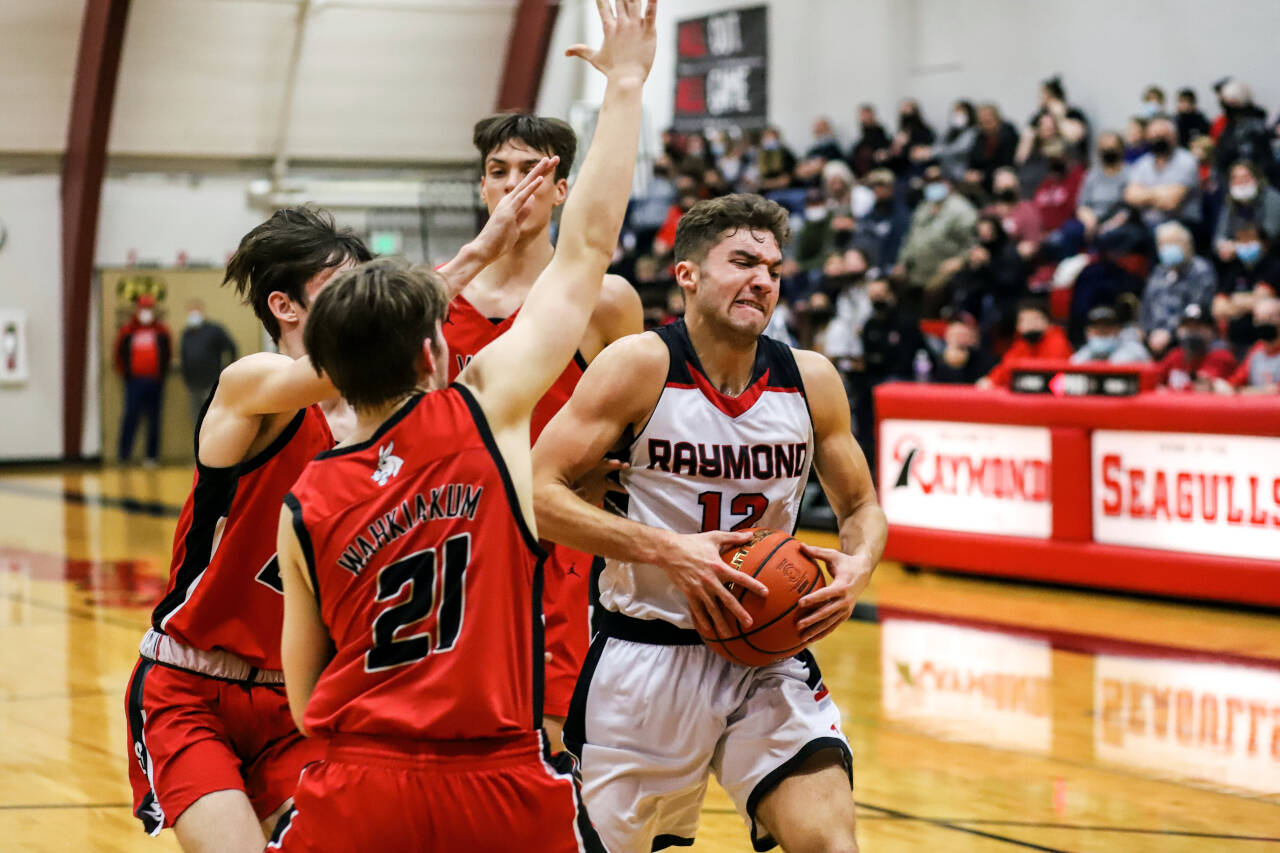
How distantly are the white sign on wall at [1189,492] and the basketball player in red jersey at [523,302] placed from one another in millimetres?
5453

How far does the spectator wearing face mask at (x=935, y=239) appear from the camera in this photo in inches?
518

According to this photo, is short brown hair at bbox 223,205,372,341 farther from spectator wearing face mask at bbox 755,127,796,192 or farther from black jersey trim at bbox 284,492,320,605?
spectator wearing face mask at bbox 755,127,796,192

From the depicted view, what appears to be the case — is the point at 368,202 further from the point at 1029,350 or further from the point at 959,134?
the point at 1029,350

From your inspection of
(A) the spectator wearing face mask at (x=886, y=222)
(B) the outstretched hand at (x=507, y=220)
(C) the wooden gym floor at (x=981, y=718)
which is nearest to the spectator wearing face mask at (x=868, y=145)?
(A) the spectator wearing face mask at (x=886, y=222)

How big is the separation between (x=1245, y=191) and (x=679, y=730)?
923 cm

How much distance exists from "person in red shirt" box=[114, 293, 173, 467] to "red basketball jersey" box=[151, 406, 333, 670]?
16746mm

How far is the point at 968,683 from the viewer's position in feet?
23.6

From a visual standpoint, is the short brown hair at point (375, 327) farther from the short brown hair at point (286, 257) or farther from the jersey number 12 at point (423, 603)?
the short brown hair at point (286, 257)

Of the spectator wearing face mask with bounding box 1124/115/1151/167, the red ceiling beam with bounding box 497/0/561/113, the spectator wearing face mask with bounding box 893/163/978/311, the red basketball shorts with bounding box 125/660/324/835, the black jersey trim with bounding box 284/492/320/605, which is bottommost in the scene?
the red basketball shorts with bounding box 125/660/324/835

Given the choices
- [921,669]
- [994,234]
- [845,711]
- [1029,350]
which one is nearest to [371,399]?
[845,711]

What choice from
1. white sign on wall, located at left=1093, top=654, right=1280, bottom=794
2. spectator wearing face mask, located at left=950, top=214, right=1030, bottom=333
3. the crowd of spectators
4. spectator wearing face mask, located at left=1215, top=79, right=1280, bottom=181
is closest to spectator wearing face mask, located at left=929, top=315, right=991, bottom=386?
the crowd of spectators

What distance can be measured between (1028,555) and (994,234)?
373 cm

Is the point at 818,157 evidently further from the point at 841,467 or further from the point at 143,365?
the point at 841,467

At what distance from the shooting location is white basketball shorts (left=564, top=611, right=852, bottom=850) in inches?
138
